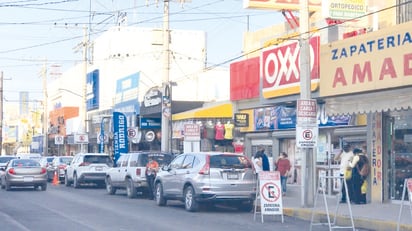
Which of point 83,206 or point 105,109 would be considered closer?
point 83,206

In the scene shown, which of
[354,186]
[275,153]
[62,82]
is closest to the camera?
[354,186]

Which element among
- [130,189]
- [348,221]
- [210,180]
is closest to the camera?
[348,221]

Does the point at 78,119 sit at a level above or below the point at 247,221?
above

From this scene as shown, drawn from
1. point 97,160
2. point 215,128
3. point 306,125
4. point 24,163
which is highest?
point 215,128

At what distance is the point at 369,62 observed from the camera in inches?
787

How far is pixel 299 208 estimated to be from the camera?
21.0 m

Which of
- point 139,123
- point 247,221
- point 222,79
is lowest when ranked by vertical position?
point 247,221

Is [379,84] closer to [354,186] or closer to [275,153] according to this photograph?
[354,186]

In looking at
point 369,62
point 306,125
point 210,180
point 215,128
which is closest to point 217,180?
point 210,180

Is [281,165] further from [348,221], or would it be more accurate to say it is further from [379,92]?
[348,221]

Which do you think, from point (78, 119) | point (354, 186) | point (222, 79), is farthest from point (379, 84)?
point (78, 119)

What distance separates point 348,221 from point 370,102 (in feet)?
11.9

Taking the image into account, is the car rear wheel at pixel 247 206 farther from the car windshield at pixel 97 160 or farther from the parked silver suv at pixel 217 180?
the car windshield at pixel 97 160

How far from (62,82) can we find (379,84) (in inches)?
2273
